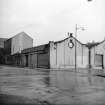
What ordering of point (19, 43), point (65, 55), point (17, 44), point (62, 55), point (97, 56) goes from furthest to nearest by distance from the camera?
point (17, 44)
point (19, 43)
point (97, 56)
point (65, 55)
point (62, 55)

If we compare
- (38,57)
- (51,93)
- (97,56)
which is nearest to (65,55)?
(38,57)

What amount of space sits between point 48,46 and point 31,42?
37.5 m

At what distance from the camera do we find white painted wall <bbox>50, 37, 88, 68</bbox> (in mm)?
38812

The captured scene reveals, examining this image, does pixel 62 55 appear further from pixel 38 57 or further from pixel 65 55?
pixel 38 57

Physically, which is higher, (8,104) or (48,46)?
(48,46)

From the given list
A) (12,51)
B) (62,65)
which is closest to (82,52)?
(62,65)

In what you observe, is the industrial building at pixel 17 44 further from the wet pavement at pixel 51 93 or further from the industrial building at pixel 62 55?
the wet pavement at pixel 51 93

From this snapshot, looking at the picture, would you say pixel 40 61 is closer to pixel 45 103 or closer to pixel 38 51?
pixel 38 51

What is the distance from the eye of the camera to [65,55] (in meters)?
40.4

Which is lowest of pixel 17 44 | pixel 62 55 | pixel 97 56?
pixel 97 56

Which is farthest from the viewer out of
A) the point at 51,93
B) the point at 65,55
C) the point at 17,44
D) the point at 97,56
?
the point at 17,44

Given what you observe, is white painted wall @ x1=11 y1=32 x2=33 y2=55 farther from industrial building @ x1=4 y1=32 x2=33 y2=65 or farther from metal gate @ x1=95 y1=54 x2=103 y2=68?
metal gate @ x1=95 y1=54 x2=103 y2=68

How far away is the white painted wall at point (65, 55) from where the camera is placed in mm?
38812

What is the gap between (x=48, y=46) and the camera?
128 feet
